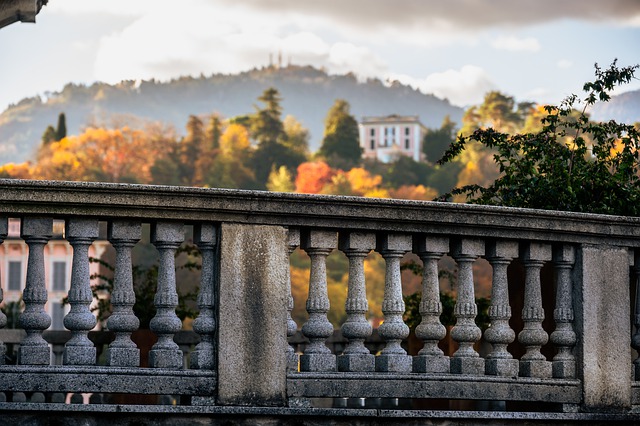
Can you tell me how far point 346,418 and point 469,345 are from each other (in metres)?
0.93

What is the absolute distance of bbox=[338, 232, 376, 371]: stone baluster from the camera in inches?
261

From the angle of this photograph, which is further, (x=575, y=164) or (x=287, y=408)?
(x=575, y=164)

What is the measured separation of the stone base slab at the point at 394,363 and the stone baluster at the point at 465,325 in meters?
0.32

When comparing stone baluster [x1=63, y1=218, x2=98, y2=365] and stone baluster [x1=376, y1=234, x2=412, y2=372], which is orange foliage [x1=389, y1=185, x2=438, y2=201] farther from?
stone baluster [x1=63, y1=218, x2=98, y2=365]

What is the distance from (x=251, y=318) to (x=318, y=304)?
1.28 feet

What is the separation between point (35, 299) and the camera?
242 inches

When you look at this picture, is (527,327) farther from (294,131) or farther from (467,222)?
(294,131)

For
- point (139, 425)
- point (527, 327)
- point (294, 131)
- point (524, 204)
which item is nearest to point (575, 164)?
point (524, 204)

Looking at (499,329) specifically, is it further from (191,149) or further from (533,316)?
(191,149)

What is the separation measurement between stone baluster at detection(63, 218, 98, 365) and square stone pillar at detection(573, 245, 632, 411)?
9.45ft

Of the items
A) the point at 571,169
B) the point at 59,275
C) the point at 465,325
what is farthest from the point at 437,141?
the point at 465,325

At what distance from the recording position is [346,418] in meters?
6.48

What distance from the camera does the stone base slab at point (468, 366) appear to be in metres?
6.85

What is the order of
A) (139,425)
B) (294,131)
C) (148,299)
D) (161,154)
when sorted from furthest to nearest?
(294,131) → (161,154) → (148,299) → (139,425)
